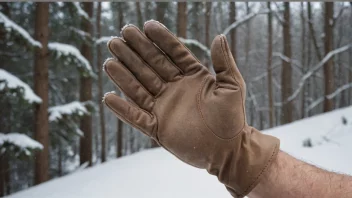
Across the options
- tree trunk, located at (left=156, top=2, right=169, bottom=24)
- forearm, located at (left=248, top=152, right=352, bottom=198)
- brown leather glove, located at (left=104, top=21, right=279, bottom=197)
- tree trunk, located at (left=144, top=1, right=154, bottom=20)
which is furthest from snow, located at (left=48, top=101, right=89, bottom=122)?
tree trunk, located at (left=144, top=1, right=154, bottom=20)

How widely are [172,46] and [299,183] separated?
835 millimetres

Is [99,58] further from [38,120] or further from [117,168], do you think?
[117,168]

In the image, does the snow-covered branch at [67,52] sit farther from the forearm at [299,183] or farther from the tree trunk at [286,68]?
the tree trunk at [286,68]

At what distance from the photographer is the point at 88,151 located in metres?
8.28

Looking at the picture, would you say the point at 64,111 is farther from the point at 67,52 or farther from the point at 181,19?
the point at 181,19

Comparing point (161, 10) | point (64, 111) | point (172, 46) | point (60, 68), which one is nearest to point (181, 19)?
point (60, 68)

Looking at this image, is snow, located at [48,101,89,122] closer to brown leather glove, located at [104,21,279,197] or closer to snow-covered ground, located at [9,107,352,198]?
snow-covered ground, located at [9,107,352,198]

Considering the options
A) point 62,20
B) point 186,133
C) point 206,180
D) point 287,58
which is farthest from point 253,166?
point 287,58

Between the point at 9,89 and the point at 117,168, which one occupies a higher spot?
the point at 9,89

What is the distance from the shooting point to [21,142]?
4660mm

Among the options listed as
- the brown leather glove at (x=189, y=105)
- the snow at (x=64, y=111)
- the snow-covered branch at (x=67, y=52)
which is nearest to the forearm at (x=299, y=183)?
the brown leather glove at (x=189, y=105)

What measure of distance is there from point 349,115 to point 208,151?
12.9 feet

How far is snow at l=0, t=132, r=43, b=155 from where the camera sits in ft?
15.0

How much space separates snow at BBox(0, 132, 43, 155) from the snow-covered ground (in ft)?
3.33
